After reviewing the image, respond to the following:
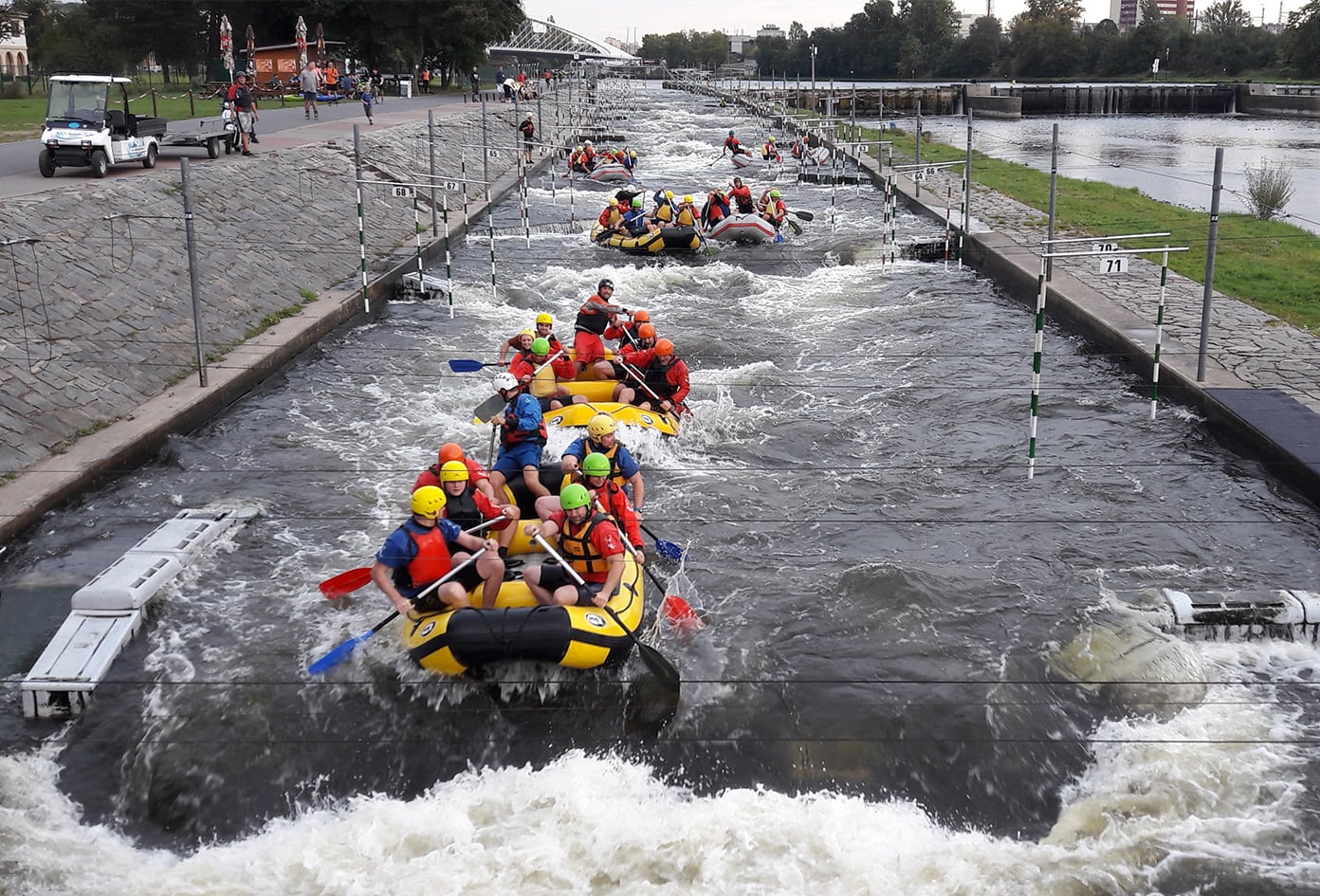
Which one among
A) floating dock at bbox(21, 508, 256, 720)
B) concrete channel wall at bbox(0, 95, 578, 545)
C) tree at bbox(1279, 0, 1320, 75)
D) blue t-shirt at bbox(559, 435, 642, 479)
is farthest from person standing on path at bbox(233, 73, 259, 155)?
tree at bbox(1279, 0, 1320, 75)

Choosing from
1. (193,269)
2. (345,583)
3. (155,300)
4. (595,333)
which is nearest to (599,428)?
(345,583)

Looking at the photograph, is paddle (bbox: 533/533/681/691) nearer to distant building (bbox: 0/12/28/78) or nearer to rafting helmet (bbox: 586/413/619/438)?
rafting helmet (bbox: 586/413/619/438)

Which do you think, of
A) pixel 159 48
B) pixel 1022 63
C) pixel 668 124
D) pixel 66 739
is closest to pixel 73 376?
pixel 66 739

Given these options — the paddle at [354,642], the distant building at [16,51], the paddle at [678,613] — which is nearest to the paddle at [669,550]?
the paddle at [678,613]

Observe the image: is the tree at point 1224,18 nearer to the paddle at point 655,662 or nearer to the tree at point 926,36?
the tree at point 926,36

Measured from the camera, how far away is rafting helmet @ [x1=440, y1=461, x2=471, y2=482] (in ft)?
27.8

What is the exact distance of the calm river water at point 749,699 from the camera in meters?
6.48

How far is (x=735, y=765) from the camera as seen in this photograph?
287 inches

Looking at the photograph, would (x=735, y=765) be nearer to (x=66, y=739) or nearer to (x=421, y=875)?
(x=421, y=875)

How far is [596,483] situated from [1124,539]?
5.10 metres

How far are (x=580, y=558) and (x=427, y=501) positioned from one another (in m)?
1.20

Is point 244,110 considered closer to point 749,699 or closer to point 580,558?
point 580,558

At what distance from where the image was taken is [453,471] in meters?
8.48

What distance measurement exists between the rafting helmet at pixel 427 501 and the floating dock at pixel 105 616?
241 centimetres
